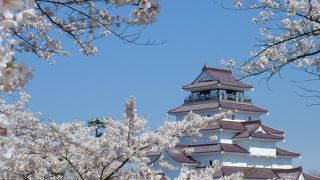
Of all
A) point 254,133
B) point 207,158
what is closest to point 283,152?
point 254,133

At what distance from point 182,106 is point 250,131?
20.6ft

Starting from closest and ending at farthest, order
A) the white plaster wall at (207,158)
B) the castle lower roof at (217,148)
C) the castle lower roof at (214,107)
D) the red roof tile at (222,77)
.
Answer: the castle lower roof at (217,148)
the white plaster wall at (207,158)
the castle lower roof at (214,107)
the red roof tile at (222,77)

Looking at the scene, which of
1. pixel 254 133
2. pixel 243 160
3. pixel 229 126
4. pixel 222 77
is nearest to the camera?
pixel 243 160

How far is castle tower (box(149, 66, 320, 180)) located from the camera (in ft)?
133

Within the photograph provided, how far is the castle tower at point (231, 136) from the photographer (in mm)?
40562

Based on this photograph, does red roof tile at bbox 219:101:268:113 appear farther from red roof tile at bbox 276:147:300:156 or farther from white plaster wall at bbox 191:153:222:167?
white plaster wall at bbox 191:153:222:167

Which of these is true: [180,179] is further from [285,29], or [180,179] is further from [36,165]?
[285,29]

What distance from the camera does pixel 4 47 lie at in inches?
72.2

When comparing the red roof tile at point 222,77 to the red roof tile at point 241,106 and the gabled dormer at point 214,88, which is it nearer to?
the gabled dormer at point 214,88

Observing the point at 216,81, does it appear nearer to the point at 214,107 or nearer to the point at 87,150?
the point at 214,107

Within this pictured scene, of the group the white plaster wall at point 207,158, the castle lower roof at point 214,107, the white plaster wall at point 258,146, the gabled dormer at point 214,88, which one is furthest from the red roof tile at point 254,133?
the gabled dormer at point 214,88

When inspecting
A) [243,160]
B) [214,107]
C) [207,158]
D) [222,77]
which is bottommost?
[243,160]

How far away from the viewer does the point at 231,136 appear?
42.8m

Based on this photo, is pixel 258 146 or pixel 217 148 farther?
pixel 258 146
